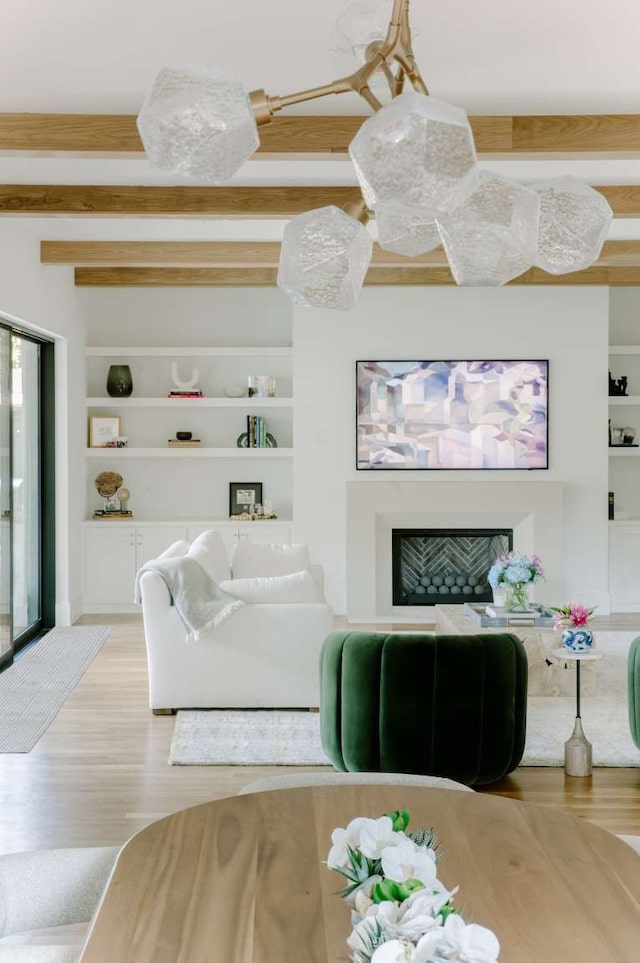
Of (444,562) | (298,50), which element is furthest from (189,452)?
(298,50)

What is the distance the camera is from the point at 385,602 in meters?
8.18

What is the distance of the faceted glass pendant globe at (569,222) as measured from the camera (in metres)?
1.80

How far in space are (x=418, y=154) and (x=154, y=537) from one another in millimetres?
7337

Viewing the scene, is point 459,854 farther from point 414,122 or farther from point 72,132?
point 72,132

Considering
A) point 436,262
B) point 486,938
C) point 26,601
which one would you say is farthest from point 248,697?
point 486,938

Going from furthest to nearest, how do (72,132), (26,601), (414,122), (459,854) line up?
(26,601)
(72,132)
(459,854)
(414,122)

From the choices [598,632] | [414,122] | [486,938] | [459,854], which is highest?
[414,122]

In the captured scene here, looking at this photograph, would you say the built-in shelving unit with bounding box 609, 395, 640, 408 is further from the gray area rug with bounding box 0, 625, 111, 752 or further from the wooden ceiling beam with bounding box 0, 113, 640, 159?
the gray area rug with bounding box 0, 625, 111, 752

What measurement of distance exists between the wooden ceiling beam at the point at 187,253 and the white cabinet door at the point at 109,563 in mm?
2438

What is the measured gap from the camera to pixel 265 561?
6.41 m

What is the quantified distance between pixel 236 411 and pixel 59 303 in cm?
194

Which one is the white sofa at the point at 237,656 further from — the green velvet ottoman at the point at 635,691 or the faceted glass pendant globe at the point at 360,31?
the faceted glass pendant globe at the point at 360,31

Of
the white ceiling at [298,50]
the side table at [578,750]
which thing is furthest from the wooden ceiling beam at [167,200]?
the side table at [578,750]

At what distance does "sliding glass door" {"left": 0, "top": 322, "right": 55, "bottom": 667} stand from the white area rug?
2.01 m
